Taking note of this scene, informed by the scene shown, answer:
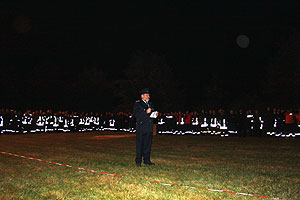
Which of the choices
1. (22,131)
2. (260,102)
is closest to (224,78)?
(260,102)

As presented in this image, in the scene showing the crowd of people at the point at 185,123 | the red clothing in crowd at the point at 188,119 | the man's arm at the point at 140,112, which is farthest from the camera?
the red clothing in crowd at the point at 188,119

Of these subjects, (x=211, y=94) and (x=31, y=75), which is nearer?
(x=211, y=94)

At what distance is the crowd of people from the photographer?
86.0ft

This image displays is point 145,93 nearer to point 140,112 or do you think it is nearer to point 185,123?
point 140,112

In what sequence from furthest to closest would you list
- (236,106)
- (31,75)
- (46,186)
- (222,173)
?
(31,75) → (236,106) → (222,173) → (46,186)

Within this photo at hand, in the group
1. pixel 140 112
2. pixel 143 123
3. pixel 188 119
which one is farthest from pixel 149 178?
pixel 188 119

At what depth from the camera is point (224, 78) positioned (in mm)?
64812

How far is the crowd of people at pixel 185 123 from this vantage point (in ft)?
86.0

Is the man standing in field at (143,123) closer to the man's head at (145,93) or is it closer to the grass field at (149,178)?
the man's head at (145,93)

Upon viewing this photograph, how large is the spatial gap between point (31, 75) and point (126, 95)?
108 ft

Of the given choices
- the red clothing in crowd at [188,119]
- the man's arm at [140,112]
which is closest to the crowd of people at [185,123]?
the red clothing in crowd at [188,119]

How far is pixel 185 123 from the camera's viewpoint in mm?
30781

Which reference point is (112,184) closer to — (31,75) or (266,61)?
(266,61)

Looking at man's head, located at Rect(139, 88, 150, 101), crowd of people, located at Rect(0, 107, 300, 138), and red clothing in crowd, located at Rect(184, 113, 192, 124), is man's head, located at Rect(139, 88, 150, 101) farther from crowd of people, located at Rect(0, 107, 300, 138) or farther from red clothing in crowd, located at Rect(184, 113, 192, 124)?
red clothing in crowd, located at Rect(184, 113, 192, 124)
